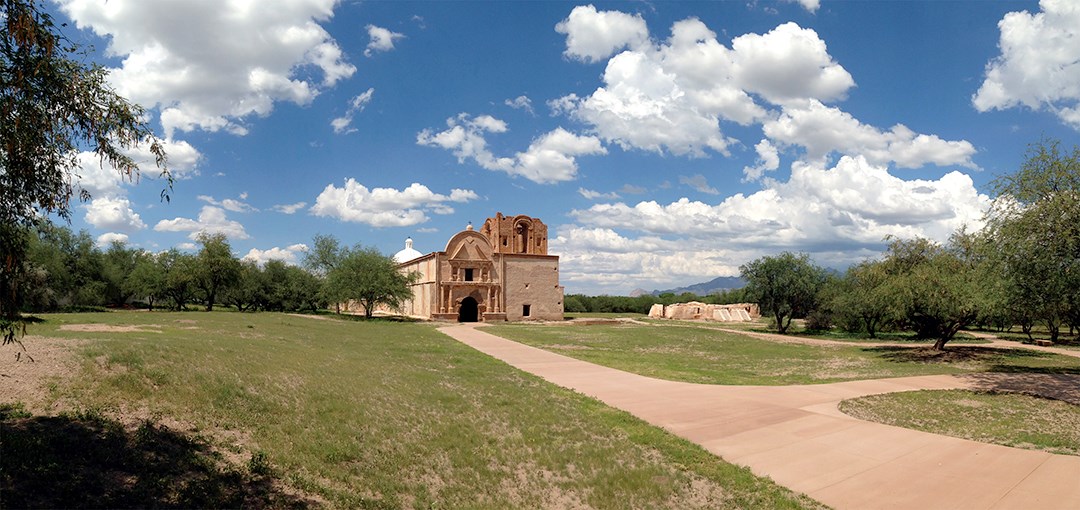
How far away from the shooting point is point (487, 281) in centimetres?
6069

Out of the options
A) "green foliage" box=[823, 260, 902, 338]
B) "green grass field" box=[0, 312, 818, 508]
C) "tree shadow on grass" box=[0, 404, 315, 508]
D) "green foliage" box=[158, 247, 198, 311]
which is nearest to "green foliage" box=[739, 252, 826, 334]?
"green foliage" box=[823, 260, 902, 338]

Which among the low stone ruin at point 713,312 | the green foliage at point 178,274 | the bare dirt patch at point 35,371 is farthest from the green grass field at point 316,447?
the low stone ruin at point 713,312

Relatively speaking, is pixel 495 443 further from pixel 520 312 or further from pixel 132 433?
pixel 520 312

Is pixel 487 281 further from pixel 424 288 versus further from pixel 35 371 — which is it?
pixel 35 371

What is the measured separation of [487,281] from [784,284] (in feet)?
100

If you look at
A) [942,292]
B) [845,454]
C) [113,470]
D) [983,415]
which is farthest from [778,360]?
[113,470]

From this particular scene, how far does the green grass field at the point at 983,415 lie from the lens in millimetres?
10086

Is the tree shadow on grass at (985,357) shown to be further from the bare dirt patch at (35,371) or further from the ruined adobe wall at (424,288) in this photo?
the ruined adobe wall at (424,288)

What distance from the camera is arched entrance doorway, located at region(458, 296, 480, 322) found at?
2412 inches

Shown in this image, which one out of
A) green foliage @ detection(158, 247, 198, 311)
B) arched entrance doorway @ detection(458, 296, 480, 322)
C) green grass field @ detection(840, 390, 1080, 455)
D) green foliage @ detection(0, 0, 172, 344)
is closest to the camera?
green foliage @ detection(0, 0, 172, 344)

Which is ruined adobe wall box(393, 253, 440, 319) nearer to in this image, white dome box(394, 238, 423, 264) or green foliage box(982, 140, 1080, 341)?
white dome box(394, 238, 423, 264)

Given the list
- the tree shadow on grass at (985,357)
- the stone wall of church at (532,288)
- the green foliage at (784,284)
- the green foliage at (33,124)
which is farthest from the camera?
the stone wall of church at (532,288)

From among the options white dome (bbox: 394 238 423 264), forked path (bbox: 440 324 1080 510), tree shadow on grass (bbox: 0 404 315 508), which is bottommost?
forked path (bbox: 440 324 1080 510)

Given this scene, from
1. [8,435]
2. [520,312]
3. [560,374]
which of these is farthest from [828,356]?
[520,312]
